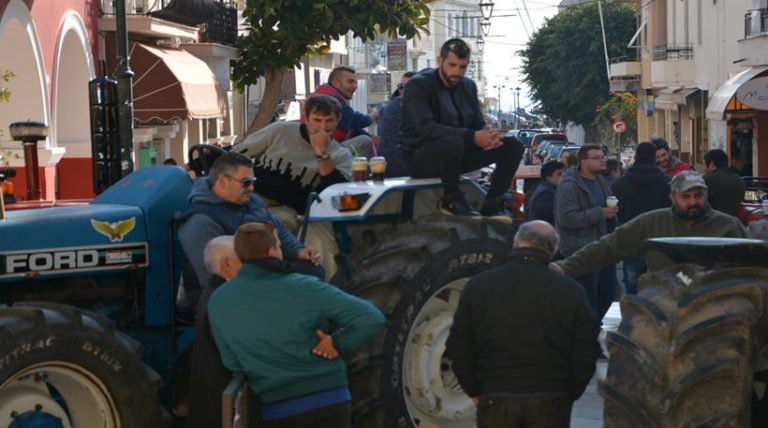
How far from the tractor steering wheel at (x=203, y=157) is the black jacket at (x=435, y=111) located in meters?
1.13

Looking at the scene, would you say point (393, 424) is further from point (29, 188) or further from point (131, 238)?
point (29, 188)

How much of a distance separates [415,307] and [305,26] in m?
15.0

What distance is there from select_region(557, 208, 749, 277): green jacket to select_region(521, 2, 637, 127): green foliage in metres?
66.2

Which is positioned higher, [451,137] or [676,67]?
[676,67]

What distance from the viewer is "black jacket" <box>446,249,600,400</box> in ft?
20.6

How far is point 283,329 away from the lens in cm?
627

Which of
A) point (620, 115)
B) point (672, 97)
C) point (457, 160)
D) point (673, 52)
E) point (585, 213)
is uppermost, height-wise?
point (673, 52)

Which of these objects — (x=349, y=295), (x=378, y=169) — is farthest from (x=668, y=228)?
(x=349, y=295)

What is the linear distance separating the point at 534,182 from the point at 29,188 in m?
16.7

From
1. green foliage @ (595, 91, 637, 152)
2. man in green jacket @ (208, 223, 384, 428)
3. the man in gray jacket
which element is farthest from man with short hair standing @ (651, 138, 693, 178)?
green foliage @ (595, 91, 637, 152)

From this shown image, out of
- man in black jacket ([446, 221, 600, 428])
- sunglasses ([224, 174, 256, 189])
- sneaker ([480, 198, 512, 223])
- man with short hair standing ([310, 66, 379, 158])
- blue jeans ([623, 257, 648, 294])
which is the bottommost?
blue jeans ([623, 257, 648, 294])

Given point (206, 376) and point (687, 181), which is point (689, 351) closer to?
point (206, 376)

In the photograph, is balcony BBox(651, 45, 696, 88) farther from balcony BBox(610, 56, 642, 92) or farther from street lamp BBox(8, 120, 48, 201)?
street lamp BBox(8, 120, 48, 201)

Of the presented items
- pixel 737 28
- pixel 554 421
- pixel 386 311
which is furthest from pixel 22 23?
pixel 737 28
